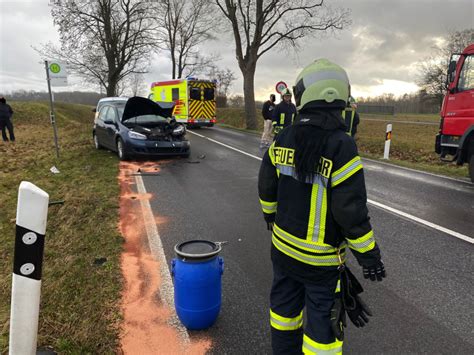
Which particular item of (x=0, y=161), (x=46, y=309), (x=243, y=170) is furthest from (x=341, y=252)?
(x=0, y=161)

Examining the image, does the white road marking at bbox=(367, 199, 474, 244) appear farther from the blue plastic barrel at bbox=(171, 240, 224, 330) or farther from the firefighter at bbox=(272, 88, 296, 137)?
the firefighter at bbox=(272, 88, 296, 137)

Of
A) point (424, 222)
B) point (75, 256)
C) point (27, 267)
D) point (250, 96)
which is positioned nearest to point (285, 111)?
point (424, 222)

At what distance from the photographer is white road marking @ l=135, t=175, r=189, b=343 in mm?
2928

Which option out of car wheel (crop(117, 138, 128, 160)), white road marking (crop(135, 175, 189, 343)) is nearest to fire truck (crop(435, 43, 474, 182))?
white road marking (crop(135, 175, 189, 343))

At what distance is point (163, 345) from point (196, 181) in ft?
18.2

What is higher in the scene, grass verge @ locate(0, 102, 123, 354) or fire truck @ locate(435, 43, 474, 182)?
fire truck @ locate(435, 43, 474, 182)

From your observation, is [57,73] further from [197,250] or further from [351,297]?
[351,297]

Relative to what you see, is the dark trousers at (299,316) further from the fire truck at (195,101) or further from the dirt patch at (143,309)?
the fire truck at (195,101)

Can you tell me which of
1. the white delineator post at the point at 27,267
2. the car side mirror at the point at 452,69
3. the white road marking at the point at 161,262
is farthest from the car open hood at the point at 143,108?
the white delineator post at the point at 27,267

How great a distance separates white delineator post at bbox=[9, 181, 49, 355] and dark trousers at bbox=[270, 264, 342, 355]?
1449 millimetres

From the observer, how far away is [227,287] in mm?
3535

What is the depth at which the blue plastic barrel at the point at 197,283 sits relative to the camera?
2.72m

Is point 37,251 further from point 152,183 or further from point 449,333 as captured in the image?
point 152,183

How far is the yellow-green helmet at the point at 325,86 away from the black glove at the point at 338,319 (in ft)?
3.67
